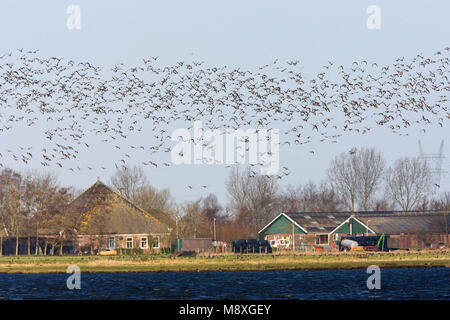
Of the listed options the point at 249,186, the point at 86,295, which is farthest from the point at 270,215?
the point at 86,295

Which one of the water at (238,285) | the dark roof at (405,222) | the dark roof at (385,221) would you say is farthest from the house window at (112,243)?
the water at (238,285)

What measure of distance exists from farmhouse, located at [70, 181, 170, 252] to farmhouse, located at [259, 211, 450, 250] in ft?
76.1

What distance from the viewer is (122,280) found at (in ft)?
240

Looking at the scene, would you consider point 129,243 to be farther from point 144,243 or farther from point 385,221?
point 385,221

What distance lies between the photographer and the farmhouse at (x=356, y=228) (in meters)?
126

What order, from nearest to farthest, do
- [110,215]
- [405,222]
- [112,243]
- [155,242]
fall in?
1. [155,242]
2. [112,243]
3. [110,215]
4. [405,222]

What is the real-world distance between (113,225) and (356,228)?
39.4 m

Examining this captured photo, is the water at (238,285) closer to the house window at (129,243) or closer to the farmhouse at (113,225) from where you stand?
the farmhouse at (113,225)

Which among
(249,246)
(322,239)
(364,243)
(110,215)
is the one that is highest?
(110,215)

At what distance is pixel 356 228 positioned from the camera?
131 meters

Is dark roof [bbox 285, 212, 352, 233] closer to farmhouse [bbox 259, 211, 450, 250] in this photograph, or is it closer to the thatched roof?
farmhouse [bbox 259, 211, 450, 250]

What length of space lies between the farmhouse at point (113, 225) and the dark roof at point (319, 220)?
2496cm

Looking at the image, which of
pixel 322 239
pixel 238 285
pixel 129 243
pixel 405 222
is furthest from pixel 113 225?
pixel 238 285

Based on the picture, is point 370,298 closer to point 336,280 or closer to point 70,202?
point 336,280
